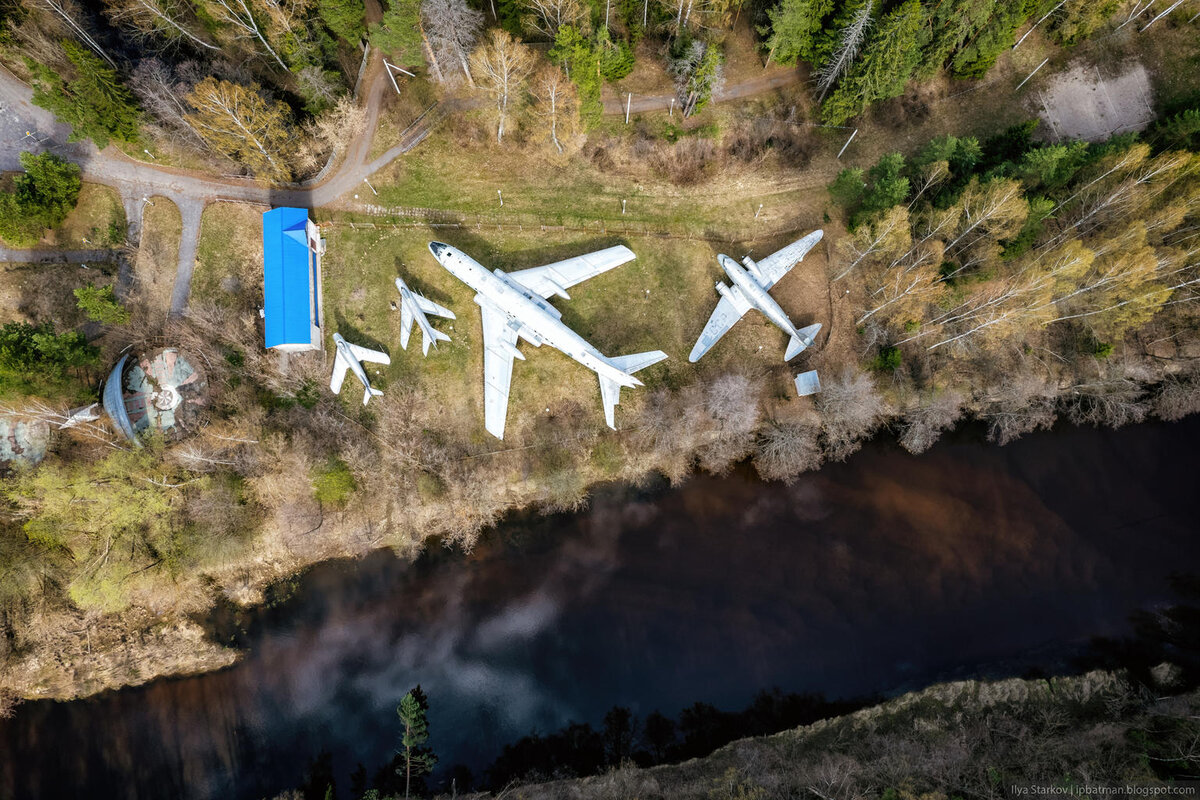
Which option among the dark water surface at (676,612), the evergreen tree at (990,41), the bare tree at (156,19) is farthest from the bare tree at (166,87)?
the evergreen tree at (990,41)

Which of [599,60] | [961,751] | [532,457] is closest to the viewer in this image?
[961,751]

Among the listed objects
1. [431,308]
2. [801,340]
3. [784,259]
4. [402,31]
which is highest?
[402,31]

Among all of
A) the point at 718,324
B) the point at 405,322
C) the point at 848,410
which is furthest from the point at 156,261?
the point at 848,410

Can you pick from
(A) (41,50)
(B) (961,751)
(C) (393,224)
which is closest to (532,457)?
(C) (393,224)

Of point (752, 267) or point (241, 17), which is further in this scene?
point (752, 267)

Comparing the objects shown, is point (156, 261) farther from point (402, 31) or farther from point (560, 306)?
point (560, 306)

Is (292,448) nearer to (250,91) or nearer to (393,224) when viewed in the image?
(393,224)
